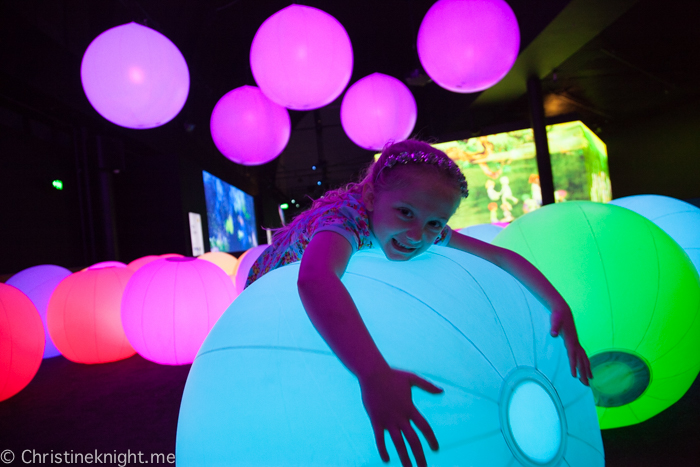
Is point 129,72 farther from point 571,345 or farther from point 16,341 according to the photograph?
point 571,345

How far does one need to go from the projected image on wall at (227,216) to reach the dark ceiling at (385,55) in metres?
0.88

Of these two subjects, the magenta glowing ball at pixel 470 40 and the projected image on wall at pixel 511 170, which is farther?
the projected image on wall at pixel 511 170

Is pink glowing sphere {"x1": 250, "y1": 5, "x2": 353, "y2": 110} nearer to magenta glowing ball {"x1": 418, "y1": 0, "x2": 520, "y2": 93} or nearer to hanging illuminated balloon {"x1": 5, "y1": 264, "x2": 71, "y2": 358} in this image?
magenta glowing ball {"x1": 418, "y1": 0, "x2": 520, "y2": 93}

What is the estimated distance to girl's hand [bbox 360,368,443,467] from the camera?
24.3 inches

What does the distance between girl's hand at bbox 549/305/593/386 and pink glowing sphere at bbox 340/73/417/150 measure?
372cm

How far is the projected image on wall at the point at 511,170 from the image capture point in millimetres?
9578

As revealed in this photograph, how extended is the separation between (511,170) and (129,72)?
8590mm

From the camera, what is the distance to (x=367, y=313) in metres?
0.81

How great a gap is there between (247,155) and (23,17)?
3497mm

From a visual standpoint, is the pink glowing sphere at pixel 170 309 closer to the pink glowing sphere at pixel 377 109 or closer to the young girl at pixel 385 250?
the young girl at pixel 385 250

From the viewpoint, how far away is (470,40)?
352cm

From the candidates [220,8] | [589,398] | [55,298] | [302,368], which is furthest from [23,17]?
[589,398]

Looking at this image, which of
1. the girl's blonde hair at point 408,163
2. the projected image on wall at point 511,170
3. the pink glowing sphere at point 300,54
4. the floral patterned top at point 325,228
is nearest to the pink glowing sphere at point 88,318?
the pink glowing sphere at point 300,54


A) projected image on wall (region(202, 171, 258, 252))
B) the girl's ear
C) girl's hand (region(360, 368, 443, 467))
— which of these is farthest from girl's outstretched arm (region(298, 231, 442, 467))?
projected image on wall (region(202, 171, 258, 252))
